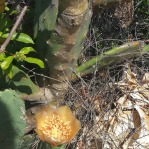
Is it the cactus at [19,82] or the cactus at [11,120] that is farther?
the cactus at [19,82]

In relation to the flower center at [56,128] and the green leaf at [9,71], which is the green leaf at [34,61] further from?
the flower center at [56,128]

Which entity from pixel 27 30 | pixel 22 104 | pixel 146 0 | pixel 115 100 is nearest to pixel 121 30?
pixel 146 0

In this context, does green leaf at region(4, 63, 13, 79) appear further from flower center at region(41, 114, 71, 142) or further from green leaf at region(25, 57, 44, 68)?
flower center at region(41, 114, 71, 142)

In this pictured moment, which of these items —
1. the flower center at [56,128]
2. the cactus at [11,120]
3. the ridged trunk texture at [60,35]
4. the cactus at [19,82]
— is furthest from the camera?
the cactus at [19,82]

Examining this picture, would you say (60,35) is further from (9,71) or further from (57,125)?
(57,125)

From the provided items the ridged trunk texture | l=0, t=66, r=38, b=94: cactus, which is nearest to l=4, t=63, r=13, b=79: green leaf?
l=0, t=66, r=38, b=94: cactus

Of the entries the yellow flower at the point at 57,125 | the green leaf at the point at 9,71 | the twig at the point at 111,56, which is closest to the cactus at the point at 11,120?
the green leaf at the point at 9,71

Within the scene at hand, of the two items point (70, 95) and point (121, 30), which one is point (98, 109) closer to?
point (70, 95)

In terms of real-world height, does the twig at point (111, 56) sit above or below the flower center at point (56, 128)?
below
